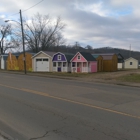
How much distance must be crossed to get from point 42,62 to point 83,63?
828 cm

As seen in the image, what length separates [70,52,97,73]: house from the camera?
34469mm

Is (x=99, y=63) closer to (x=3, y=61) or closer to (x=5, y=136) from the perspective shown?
(x=3, y=61)

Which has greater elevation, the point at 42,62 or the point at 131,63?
the point at 42,62

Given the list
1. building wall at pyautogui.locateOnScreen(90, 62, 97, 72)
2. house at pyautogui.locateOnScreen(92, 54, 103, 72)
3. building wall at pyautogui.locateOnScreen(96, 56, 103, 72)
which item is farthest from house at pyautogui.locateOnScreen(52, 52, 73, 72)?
building wall at pyautogui.locateOnScreen(96, 56, 103, 72)

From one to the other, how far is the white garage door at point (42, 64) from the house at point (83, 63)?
17.0ft

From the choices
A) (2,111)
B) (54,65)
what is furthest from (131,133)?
(54,65)

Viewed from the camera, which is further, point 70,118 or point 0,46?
point 0,46

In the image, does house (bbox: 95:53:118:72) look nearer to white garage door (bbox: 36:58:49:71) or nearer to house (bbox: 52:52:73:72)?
house (bbox: 52:52:73:72)

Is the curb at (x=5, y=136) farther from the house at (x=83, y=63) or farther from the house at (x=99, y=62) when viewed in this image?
the house at (x=99, y=62)

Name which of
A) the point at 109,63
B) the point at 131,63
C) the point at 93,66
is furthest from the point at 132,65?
the point at 93,66

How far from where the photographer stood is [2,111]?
23.1 ft

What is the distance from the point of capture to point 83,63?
3562cm

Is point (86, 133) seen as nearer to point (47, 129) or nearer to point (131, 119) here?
point (47, 129)

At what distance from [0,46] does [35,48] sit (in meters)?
19.6
